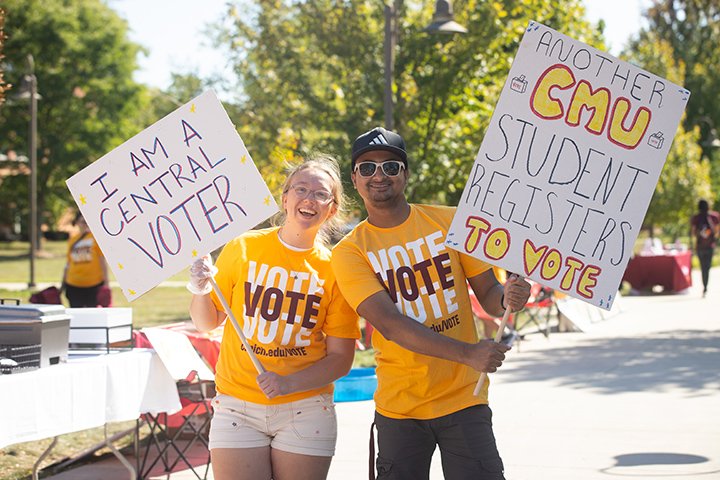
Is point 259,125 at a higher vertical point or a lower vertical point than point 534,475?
higher

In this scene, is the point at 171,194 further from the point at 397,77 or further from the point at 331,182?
the point at 397,77

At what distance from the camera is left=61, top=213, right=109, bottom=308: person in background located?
39.9 feet

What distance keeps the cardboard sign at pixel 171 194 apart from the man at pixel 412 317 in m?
0.47

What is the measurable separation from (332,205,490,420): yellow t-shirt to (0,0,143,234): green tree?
49349 mm

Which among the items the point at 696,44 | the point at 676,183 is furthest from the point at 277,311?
the point at 696,44

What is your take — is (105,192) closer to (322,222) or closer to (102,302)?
(322,222)

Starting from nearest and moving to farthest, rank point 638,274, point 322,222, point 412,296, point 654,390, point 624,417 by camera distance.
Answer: point 412,296 → point 322,222 → point 624,417 → point 654,390 → point 638,274

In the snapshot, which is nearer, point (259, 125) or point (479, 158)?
point (479, 158)

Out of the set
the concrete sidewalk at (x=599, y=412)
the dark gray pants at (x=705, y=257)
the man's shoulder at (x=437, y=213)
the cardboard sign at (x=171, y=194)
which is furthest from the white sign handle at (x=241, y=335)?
the dark gray pants at (x=705, y=257)

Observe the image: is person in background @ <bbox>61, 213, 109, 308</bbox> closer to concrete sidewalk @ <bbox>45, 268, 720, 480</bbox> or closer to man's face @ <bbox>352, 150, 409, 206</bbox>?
concrete sidewalk @ <bbox>45, 268, 720, 480</bbox>

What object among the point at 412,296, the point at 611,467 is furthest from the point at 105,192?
the point at 611,467

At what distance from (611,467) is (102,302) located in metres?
6.25

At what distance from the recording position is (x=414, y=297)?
12.9 ft

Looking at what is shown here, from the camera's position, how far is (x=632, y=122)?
3.96 meters
